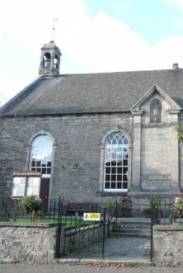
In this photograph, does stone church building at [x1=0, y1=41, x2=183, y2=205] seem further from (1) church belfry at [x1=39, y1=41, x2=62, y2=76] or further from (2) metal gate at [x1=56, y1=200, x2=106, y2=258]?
(2) metal gate at [x1=56, y1=200, x2=106, y2=258]

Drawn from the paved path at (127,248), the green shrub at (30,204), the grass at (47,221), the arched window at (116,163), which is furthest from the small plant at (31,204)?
the arched window at (116,163)

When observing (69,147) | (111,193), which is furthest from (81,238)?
(69,147)

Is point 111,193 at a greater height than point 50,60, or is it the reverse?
point 50,60

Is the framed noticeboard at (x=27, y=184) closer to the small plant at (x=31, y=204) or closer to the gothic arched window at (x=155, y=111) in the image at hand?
the small plant at (x=31, y=204)

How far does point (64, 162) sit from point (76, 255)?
44.1ft

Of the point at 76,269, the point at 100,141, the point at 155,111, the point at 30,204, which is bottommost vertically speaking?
the point at 76,269

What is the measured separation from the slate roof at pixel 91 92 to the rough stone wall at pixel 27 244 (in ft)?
48.6

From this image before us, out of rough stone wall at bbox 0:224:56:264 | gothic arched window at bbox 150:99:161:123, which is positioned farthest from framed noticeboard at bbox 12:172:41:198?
gothic arched window at bbox 150:99:161:123

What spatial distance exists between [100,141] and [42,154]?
4.32 m

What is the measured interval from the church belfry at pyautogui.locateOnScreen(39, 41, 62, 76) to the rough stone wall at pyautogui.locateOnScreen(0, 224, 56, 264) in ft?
74.8

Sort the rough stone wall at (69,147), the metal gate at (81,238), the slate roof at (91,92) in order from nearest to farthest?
the metal gate at (81,238)
the rough stone wall at (69,147)
the slate roof at (91,92)

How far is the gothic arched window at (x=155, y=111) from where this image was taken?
24.4 m

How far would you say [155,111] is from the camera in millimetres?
24594

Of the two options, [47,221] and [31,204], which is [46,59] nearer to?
[31,204]
